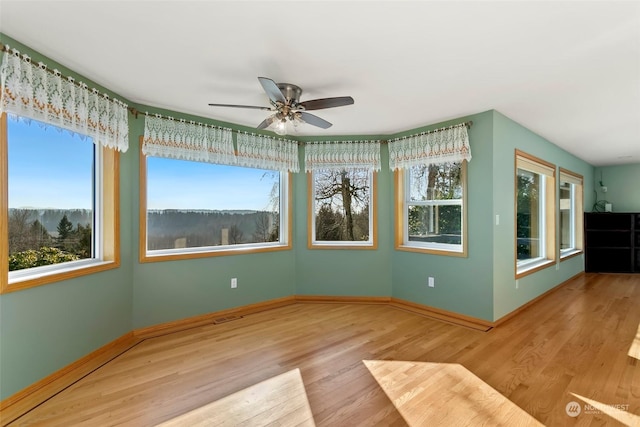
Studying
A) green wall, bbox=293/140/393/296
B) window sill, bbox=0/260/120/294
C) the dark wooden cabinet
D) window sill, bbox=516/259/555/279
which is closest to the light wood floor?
window sill, bbox=516/259/555/279

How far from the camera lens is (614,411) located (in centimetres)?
184

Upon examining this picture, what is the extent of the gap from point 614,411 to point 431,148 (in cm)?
268

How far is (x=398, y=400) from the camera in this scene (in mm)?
1978

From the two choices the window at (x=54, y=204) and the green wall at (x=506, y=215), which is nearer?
the window at (x=54, y=204)

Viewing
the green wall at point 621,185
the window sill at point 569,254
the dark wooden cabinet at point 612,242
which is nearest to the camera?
the window sill at point 569,254

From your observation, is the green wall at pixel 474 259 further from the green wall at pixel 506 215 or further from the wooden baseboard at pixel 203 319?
the wooden baseboard at pixel 203 319

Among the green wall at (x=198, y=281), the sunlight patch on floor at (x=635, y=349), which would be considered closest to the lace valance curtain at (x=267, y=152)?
the green wall at (x=198, y=281)

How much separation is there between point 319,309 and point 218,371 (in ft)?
5.48

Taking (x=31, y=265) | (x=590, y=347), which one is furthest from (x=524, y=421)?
(x=31, y=265)

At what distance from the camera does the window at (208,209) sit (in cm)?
321

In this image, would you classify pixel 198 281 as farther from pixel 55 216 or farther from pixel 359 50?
pixel 359 50

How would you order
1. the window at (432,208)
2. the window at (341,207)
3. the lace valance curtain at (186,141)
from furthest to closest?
the window at (341,207)
the window at (432,208)
the lace valance curtain at (186,141)

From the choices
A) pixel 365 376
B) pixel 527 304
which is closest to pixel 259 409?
pixel 365 376

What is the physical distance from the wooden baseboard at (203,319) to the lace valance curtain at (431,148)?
2376 mm
